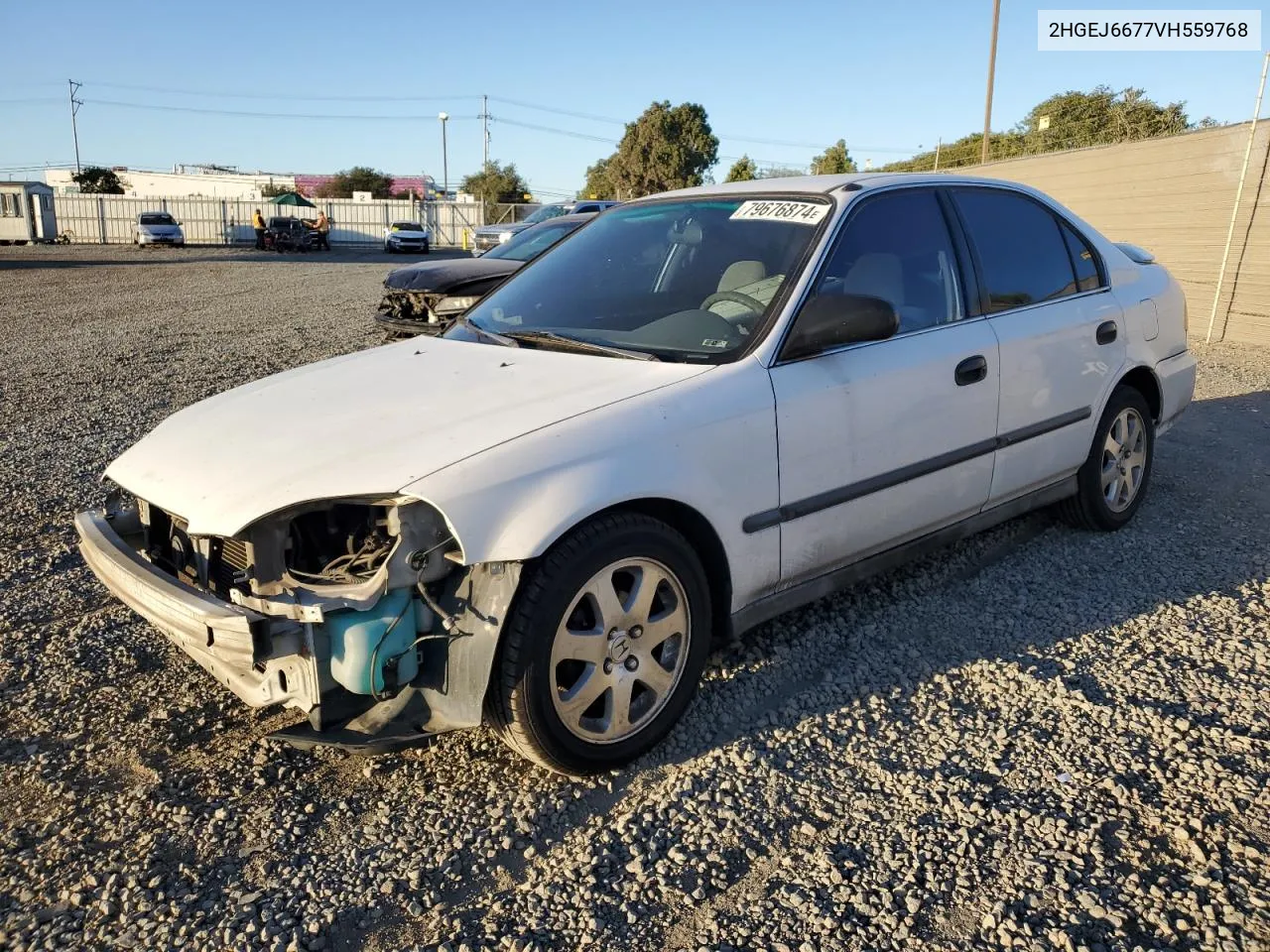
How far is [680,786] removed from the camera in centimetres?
269

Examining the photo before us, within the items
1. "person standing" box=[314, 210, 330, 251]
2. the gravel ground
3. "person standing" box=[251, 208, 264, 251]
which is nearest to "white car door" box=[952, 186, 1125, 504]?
the gravel ground

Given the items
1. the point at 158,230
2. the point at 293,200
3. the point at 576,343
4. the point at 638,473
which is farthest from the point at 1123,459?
the point at 293,200

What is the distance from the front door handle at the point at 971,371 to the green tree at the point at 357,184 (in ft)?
254

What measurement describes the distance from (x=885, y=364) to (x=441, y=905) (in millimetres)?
2229

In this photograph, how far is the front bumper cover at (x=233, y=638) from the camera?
92.0 inches

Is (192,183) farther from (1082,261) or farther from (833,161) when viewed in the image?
(1082,261)

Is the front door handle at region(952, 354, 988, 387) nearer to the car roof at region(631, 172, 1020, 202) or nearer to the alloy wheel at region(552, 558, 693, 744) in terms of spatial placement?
the car roof at region(631, 172, 1020, 202)

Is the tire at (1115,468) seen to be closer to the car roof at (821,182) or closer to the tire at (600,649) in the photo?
the car roof at (821,182)

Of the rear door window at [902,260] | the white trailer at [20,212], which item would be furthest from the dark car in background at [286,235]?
the rear door window at [902,260]

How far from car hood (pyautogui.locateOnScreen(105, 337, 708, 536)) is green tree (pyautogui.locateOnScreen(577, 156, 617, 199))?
56.5 metres

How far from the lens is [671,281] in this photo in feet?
11.6

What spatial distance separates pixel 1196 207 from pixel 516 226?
1172cm

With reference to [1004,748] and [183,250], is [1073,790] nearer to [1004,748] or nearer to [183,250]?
[1004,748]

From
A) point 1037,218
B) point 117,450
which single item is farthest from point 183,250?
point 1037,218
